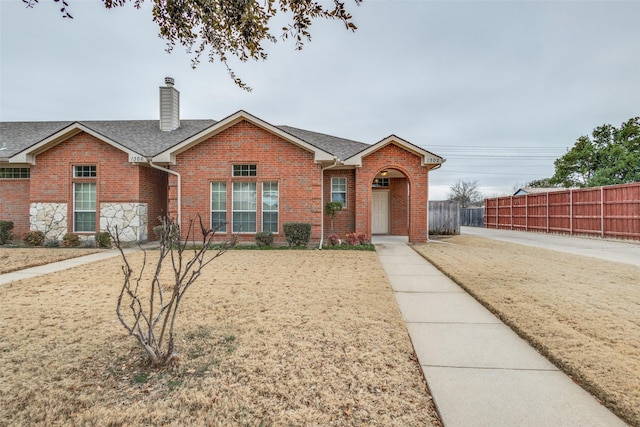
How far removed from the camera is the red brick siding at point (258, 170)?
40.1 ft

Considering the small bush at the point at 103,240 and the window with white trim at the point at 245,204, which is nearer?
the small bush at the point at 103,240

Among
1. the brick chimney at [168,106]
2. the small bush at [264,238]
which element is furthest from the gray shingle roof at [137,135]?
the small bush at [264,238]

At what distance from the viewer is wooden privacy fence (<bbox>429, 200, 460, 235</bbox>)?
1841cm

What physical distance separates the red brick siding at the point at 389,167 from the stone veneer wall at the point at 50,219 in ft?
36.8

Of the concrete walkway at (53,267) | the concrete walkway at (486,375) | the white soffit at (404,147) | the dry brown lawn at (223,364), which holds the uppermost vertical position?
the white soffit at (404,147)

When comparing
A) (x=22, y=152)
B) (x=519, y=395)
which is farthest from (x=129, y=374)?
(x=22, y=152)

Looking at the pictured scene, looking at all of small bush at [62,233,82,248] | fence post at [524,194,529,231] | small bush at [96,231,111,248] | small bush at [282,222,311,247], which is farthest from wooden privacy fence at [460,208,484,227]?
small bush at [62,233,82,248]

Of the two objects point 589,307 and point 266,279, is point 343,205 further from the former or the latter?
point 589,307

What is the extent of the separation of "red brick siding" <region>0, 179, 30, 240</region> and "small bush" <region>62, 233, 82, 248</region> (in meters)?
2.39

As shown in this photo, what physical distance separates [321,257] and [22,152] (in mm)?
11431

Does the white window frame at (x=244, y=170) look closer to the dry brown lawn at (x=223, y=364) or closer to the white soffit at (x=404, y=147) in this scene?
the white soffit at (x=404, y=147)

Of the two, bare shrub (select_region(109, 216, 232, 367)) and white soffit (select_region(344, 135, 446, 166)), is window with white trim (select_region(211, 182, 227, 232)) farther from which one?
white soffit (select_region(344, 135, 446, 166))

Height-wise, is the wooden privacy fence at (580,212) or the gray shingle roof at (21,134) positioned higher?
the gray shingle roof at (21,134)

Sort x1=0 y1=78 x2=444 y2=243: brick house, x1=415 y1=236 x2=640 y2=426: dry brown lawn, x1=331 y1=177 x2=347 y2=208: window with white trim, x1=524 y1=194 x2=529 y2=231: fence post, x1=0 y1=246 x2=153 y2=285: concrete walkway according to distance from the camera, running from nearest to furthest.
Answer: x1=415 y1=236 x2=640 y2=426: dry brown lawn → x1=0 y1=246 x2=153 y2=285: concrete walkway → x1=0 y1=78 x2=444 y2=243: brick house → x1=331 y1=177 x2=347 y2=208: window with white trim → x1=524 y1=194 x2=529 y2=231: fence post
